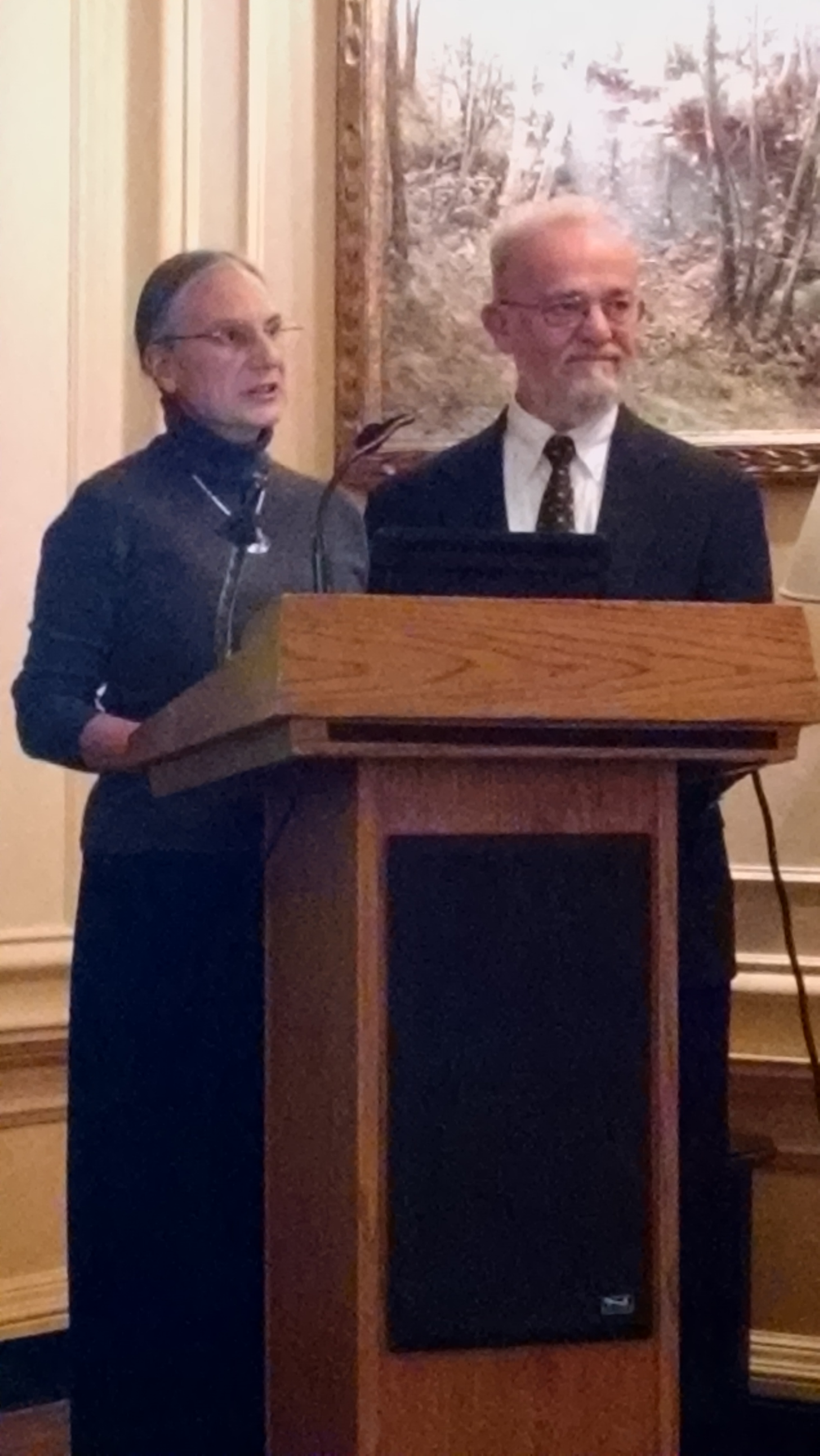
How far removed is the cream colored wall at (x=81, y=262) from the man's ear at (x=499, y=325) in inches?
32.4

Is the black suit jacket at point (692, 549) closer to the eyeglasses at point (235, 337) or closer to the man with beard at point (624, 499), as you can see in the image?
the man with beard at point (624, 499)

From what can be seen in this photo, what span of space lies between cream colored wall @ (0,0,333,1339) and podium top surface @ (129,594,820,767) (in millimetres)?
1799

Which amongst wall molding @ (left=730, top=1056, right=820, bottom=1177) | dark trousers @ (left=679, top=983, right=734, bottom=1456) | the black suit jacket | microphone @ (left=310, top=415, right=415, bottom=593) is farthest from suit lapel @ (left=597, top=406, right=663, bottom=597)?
wall molding @ (left=730, top=1056, right=820, bottom=1177)

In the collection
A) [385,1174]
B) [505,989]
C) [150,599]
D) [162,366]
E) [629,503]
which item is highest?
[162,366]

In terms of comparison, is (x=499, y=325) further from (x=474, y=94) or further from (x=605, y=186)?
(x=474, y=94)

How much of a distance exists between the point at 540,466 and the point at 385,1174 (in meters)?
1.12

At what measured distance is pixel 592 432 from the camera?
233 centimetres

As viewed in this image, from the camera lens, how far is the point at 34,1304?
124 inches

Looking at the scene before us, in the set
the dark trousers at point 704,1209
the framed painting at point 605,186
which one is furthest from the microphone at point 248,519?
the framed painting at point 605,186

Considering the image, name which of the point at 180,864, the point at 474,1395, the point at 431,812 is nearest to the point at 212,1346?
the point at 180,864

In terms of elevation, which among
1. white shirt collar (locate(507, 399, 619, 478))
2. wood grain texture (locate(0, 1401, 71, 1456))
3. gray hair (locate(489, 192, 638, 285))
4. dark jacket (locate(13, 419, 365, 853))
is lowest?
wood grain texture (locate(0, 1401, 71, 1456))

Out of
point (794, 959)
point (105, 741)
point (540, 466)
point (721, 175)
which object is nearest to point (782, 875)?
point (794, 959)

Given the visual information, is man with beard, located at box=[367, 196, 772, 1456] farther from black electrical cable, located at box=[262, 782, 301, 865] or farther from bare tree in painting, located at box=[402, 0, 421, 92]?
bare tree in painting, located at box=[402, 0, 421, 92]

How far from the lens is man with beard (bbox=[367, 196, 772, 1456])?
2.15 m
